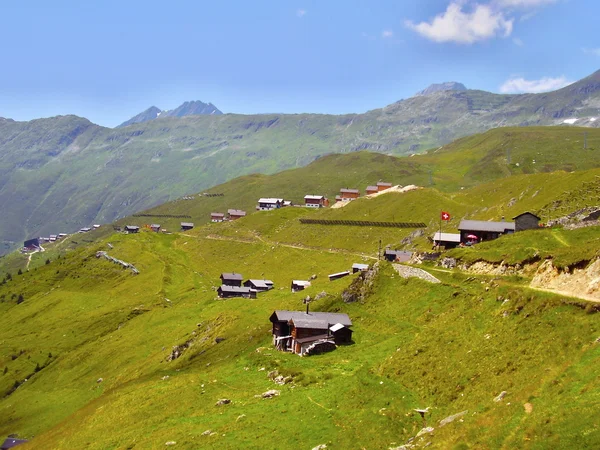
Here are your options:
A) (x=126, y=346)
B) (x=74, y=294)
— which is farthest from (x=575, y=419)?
(x=74, y=294)

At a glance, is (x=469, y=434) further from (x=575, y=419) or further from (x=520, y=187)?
(x=520, y=187)

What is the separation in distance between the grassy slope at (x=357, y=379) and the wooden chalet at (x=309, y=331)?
1.81 m

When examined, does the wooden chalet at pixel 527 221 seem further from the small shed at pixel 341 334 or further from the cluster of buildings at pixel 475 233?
the small shed at pixel 341 334

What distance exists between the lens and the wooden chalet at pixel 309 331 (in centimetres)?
6366

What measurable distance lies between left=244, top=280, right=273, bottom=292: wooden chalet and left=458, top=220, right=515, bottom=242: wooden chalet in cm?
4990

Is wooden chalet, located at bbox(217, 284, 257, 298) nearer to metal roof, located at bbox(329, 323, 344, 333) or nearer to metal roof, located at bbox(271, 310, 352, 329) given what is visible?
metal roof, located at bbox(271, 310, 352, 329)

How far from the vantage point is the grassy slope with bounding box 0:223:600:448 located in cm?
3262

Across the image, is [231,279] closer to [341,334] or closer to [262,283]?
[262,283]

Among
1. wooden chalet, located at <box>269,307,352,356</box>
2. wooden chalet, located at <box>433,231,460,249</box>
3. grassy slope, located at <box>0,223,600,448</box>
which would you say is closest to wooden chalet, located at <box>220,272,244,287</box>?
grassy slope, located at <box>0,223,600,448</box>

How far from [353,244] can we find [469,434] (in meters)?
132

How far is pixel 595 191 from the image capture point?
118250mm

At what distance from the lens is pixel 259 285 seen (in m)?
133

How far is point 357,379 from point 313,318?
71.6 ft

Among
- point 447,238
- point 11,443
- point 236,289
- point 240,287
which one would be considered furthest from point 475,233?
point 11,443
